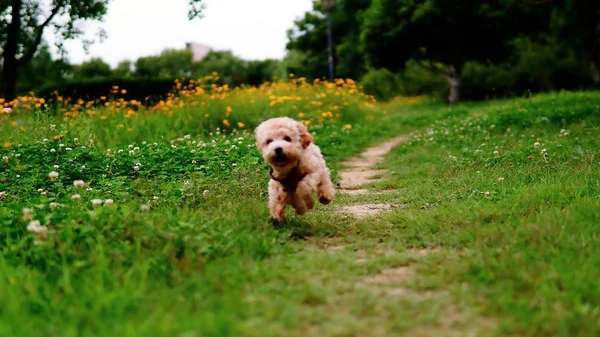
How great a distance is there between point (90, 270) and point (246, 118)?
377 inches

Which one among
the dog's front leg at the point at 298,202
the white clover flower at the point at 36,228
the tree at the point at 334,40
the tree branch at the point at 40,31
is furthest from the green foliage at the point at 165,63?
the white clover flower at the point at 36,228

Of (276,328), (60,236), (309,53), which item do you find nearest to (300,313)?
(276,328)

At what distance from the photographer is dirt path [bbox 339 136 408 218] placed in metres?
6.09

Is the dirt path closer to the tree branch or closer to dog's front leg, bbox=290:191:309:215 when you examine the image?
dog's front leg, bbox=290:191:309:215

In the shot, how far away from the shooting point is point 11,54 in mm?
20750

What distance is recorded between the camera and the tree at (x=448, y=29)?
22234mm

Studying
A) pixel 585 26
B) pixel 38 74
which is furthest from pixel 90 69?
pixel 585 26

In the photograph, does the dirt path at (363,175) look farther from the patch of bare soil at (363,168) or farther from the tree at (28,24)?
the tree at (28,24)

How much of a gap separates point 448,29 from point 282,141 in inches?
778

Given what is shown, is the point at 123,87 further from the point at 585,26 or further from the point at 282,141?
the point at 282,141

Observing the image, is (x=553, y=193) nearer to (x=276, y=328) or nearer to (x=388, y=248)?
(x=388, y=248)

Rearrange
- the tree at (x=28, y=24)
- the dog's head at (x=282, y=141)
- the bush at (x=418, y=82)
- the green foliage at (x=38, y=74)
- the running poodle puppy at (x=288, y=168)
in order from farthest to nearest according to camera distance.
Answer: the green foliage at (x=38, y=74) < the bush at (x=418, y=82) < the tree at (x=28, y=24) < the running poodle puppy at (x=288, y=168) < the dog's head at (x=282, y=141)

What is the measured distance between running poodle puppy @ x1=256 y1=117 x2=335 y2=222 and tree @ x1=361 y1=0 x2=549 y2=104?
18649 millimetres

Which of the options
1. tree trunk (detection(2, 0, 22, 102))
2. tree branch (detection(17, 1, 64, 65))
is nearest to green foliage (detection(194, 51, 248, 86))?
tree branch (detection(17, 1, 64, 65))
